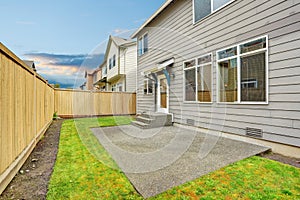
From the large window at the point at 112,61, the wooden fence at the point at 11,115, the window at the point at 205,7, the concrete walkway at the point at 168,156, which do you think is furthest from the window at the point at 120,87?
the wooden fence at the point at 11,115

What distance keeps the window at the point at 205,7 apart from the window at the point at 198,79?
4.89ft

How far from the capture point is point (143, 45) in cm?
1057

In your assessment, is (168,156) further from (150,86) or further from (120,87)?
(120,87)

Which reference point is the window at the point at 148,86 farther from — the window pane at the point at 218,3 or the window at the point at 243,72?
the window pane at the point at 218,3

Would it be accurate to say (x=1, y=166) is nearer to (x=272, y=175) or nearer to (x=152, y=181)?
(x=152, y=181)

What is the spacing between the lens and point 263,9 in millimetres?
4148

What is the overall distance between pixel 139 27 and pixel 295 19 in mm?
8265

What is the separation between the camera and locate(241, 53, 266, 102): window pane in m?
4.16

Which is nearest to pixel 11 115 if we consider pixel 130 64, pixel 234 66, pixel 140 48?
pixel 234 66

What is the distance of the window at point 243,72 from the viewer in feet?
13.7

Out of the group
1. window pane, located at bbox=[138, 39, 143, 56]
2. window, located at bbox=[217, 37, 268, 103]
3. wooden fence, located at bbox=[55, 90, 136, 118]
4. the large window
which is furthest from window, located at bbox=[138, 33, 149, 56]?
window, located at bbox=[217, 37, 268, 103]

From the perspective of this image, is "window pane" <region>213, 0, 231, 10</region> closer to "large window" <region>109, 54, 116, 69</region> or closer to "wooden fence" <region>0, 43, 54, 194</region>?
"wooden fence" <region>0, 43, 54, 194</region>

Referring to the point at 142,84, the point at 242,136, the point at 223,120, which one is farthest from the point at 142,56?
the point at 242,136

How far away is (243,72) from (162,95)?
4346 millimetres
